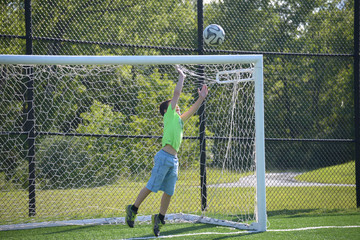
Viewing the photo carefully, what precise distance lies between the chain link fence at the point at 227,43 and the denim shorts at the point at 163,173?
7.80 feet

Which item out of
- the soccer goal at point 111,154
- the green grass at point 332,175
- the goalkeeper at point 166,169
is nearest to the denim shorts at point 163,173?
the goalkeeper at point 166,169

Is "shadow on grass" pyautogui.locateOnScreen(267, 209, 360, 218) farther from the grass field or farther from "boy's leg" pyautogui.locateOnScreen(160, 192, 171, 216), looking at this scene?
"boy's leg" pyautogui.locateOnScreen(160, 192, 171, 216)

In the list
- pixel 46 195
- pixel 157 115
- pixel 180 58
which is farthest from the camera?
pixel 157 115

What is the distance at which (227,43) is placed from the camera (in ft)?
43.3

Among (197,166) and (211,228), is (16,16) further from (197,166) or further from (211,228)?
(211,228)

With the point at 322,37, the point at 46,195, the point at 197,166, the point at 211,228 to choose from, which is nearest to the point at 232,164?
the point at 197,166

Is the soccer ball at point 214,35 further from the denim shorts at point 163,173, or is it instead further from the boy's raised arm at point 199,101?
the denim shorts at point 163,173

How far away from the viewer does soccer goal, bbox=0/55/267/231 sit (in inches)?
239

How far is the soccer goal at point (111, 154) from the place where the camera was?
6.06 meters

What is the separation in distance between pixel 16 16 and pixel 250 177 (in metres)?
4.66

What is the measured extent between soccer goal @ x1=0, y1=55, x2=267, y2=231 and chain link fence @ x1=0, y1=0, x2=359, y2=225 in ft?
0.55

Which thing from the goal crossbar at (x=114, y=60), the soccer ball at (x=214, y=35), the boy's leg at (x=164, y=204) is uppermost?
the soccer ball at (x=214, y=35)

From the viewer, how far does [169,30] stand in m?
8.16

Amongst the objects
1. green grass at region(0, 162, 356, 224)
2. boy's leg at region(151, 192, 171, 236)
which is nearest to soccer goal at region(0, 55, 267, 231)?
green grass at region(0, 162, 356, 224)
